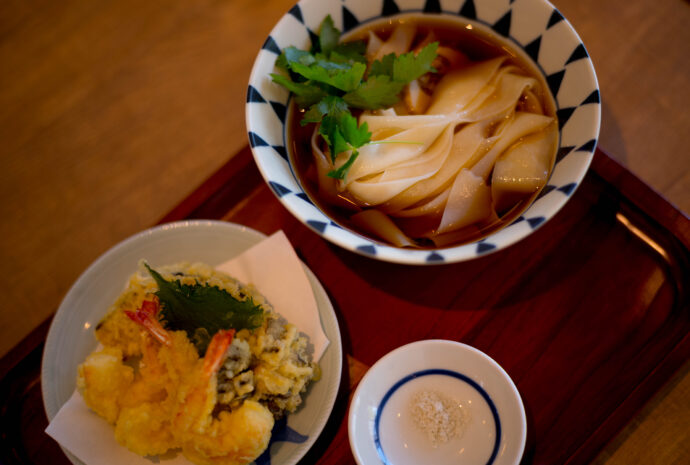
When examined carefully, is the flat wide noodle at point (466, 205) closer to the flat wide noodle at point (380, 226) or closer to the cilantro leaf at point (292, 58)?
the flat wide noodle at point (380, 226)

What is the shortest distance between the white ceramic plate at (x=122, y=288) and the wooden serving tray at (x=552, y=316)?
0.07 metres

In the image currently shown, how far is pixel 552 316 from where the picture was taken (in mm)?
1346

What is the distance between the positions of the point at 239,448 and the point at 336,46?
3.67ft

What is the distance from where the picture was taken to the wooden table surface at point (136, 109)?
1.69 metres

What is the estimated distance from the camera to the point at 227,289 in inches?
52.5

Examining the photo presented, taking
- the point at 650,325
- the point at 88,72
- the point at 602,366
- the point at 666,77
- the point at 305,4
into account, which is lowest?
the point at 88,72

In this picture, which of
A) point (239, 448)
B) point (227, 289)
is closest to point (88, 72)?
point (227, 289)

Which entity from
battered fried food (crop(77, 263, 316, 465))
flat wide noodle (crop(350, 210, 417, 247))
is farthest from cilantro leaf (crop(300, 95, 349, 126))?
battered fried food (crop(77, 263, 316, 465))

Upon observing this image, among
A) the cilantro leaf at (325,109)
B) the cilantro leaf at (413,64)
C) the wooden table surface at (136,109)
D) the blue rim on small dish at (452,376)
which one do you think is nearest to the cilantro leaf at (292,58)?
the cilantro leaf at (325,109)

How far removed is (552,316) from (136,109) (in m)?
1.74

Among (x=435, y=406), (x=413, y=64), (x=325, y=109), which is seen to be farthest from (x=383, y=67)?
(x=435, y=406)

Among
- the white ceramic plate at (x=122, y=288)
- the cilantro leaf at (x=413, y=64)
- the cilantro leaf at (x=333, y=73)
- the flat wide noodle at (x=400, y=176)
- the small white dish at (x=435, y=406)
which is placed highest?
the cilantro leaf at (x=413, y=64)

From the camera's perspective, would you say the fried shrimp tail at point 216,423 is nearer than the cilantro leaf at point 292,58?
Yes

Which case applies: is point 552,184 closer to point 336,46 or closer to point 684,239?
point 684,239
